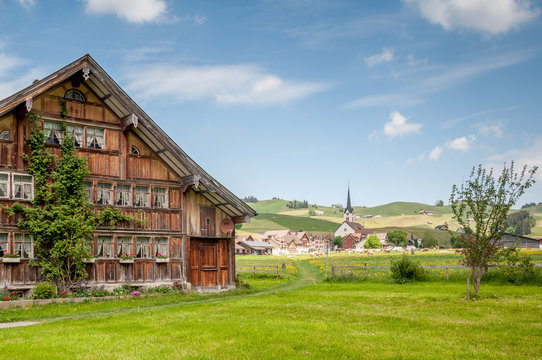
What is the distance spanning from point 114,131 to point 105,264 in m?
7.43

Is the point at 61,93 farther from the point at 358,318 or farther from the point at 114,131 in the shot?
the point at 358,318

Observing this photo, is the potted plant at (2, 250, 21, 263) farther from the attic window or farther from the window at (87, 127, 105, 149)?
the attic window

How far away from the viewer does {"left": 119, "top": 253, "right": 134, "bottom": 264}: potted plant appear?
2922cm

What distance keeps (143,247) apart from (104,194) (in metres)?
3.76

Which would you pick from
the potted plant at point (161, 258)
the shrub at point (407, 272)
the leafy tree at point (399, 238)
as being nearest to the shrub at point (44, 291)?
the potted plant at point (161, 258)

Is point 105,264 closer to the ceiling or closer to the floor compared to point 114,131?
closer to the floor

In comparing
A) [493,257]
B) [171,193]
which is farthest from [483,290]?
[171,193]

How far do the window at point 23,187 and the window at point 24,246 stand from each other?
195 centimetres

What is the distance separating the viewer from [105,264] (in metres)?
28.8

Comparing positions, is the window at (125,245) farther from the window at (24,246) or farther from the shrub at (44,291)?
the window at (24,246)

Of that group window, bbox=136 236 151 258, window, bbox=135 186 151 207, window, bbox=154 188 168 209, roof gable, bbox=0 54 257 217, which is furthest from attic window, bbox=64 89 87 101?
window, bbox=136 236 151 258

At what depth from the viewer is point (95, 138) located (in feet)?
96.4

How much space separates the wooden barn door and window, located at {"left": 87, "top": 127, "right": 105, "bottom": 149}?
7987mm

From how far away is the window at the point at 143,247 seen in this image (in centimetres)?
3020
